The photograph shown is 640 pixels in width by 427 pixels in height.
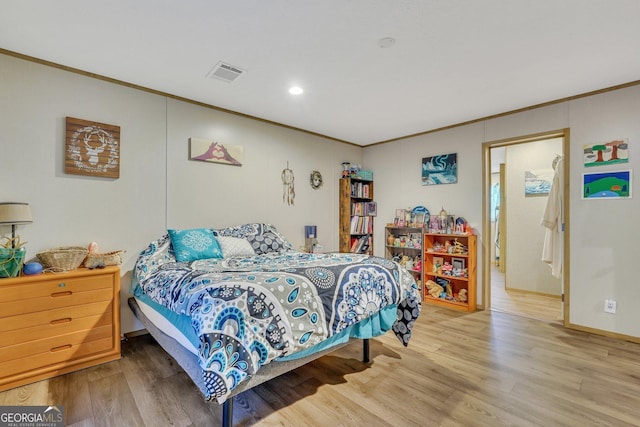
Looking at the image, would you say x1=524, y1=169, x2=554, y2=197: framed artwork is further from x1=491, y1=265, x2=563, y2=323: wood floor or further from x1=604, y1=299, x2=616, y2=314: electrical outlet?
x1=604, y1=299, x2=616, y2=314: electrical outlet

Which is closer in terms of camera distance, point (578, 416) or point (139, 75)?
point (578, 416)

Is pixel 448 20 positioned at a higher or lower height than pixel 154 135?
higher

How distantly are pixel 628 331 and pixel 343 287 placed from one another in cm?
297

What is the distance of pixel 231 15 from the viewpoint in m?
1.90

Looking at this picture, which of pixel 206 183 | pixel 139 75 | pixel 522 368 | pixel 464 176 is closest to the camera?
pixel 522 368

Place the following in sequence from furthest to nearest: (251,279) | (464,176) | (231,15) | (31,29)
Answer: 1. (464,176)
2. (31,29)
3. (231,15)
4. (251,279)

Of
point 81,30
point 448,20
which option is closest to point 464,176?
point 448,20

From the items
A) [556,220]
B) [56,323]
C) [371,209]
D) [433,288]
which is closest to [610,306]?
[556,220]

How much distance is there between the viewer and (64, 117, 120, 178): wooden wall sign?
2.56 meters

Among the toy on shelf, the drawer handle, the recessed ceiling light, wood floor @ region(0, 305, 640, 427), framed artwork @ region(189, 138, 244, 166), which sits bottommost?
wood floor @ region(0, 305, 640, 427)

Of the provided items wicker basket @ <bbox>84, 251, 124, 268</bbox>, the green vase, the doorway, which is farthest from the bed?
the doorway

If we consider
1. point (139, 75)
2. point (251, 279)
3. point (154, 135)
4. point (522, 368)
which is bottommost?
point (522, 368)

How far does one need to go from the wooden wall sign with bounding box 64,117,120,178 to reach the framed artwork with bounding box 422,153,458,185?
151 inches

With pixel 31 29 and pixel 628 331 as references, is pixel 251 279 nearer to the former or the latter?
pixel 31 29
